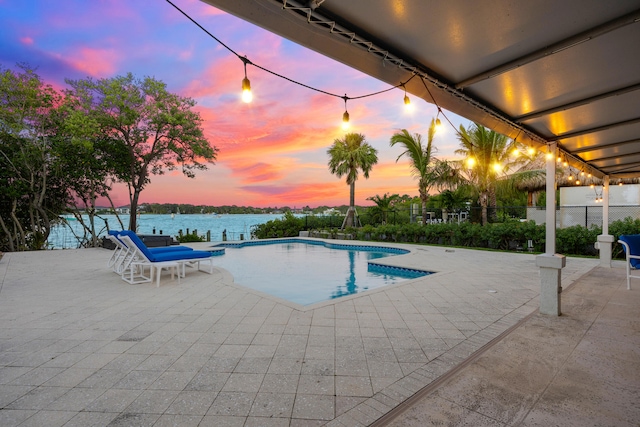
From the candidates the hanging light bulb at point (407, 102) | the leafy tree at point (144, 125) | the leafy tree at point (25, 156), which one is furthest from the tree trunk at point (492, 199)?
the leafy tree at point (25, 156)

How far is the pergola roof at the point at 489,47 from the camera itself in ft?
6.79

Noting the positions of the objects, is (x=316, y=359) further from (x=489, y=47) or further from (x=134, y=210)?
(x=134, y=210)

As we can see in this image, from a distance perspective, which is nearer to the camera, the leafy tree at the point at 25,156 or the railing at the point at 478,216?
the leafy tree at the point at 25,156

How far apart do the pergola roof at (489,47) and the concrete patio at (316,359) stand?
259 centimetres

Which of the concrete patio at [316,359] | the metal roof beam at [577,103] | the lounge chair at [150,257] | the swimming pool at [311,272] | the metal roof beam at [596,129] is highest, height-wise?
the metal roof beam at [577,103]

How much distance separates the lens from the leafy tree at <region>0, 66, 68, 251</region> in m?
10.6

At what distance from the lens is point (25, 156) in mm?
10984

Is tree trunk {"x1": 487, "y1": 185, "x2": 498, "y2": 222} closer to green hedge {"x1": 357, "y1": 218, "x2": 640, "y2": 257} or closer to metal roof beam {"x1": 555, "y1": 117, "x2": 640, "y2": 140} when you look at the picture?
green hedge {"x1": 357, "y1": 218, "x2": 640, "y2": 257}

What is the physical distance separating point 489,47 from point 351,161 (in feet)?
54.7

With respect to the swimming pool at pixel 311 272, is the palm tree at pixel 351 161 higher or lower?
higher

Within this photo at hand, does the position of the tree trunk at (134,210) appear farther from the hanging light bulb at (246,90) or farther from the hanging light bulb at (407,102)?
the hanging light bulb at (407,102)

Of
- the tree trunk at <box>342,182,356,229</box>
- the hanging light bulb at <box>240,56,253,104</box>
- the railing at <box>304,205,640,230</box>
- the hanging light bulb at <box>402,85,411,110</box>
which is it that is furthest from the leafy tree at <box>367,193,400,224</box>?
the hanging light bulb at <box>240,56,253,104</box>

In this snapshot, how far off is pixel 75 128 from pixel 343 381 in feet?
43.6

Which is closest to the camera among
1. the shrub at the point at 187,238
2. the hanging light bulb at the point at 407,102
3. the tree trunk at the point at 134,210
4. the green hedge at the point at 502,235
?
the hanging light bulb at the point at 407,102
